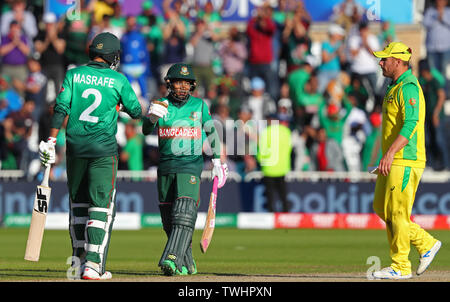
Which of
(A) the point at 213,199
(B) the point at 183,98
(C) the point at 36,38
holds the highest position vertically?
(C) the point at 36,38

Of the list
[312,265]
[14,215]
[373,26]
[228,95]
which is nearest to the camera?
[312,265]

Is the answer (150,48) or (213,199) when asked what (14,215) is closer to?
(150,48)

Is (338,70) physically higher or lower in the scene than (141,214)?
higher

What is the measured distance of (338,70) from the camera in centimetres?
2347

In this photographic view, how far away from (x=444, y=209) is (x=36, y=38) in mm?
9770

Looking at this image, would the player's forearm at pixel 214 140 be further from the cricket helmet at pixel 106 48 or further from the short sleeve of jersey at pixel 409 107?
the short sleeve of jersey at pixel 409 107

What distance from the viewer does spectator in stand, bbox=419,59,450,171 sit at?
21.9 m

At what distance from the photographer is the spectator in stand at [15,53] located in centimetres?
2312

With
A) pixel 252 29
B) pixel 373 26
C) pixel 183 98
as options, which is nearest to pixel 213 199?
pixel 183 98

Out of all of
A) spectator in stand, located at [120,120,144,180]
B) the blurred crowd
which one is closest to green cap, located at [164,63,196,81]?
the blurred crowd

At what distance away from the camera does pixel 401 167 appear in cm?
1037

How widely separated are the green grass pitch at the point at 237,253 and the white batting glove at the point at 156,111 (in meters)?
1.66

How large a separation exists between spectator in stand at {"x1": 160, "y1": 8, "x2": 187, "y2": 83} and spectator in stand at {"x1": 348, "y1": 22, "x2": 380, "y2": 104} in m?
3.77

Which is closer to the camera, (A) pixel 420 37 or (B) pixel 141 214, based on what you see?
(B) pixel 141 214
